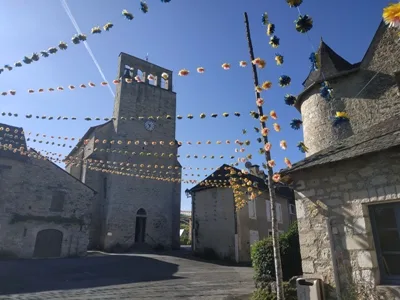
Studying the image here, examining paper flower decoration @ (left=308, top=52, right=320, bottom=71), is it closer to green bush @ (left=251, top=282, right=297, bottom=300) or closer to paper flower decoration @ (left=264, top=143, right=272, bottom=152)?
paper flower decoration @ (left=264, top=143, right=272, bottom=152)

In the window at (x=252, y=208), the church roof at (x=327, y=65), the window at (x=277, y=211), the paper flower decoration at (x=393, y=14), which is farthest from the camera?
the window at (x=277, y=211)

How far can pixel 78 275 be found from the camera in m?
11.7

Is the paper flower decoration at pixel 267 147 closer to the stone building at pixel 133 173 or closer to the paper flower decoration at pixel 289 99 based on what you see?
the paper flower decoration at pixel 289 99

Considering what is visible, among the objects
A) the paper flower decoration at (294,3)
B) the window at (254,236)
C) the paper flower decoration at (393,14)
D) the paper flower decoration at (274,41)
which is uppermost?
the paper flower decoration at (274,41)

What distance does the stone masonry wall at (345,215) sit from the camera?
513cm

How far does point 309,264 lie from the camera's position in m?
5.89

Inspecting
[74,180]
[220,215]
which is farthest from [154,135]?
[220,215]

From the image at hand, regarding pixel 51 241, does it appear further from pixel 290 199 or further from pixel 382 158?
pixel 382 158

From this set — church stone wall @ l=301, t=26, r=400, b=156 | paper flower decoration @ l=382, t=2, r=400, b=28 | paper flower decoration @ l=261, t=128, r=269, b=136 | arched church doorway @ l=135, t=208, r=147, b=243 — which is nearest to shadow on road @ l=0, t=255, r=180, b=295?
paper flower decoration @ l=261, t=128, r=269, b=136

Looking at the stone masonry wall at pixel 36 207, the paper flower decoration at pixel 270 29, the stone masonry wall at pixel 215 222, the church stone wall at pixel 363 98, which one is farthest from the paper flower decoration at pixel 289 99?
the stone masonry wall at pixel 36 207

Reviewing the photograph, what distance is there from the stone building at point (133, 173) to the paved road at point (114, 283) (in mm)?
9642

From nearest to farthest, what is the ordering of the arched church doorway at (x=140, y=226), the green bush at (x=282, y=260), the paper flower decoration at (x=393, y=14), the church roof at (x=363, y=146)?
the paper flower decoration at (x=393, y=14), the church roof at (x=363, y=146), the green bush at (x=282, y=260), the arched church doorway at (x=140, y=226)

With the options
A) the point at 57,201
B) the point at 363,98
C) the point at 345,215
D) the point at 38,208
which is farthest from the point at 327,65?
the point at 38,208

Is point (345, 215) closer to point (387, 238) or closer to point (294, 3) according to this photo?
point (387, 238)
